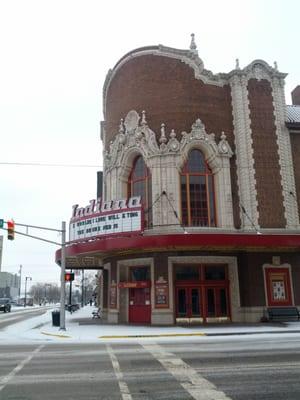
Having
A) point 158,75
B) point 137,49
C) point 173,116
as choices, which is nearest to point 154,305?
point 173,116

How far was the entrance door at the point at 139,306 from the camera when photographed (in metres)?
26.8

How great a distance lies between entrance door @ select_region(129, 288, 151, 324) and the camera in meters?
26.8

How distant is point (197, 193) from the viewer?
28219 millimetres

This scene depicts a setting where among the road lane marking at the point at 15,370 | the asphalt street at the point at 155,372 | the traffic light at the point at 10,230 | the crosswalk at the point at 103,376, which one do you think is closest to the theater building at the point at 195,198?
the traffic light at the point at 10,230

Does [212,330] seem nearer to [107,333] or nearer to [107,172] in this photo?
[107,333]

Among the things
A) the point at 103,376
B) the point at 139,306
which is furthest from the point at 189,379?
the point at 139,306

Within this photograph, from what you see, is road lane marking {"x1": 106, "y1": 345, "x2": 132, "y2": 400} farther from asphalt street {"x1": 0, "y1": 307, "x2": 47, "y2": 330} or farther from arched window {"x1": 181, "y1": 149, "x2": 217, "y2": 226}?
asphalt street {"x1": 0, "y1": 307, "x2": 47, "y2": 330}

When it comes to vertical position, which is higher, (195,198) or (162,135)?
(162,135)

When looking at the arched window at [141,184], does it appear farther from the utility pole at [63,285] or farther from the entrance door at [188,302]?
the utility pole at [63,285]

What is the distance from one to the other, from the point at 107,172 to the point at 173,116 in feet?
21.8

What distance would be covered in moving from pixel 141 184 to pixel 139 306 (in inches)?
322

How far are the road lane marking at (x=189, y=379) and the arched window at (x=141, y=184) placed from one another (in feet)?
49.8

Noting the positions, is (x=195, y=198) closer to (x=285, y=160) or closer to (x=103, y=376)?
(x=285, y=160)

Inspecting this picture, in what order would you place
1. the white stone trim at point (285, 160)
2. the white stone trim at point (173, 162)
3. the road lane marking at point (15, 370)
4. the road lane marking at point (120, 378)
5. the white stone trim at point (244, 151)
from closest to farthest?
1. the road lane marking at point (120, 378)
2. the road lane marking at point (15, 370)
3. the white stone trim at point (173, 162)
4. the white stone trim at point (244, 151)
5. the white stone trim at point (285, 160)
